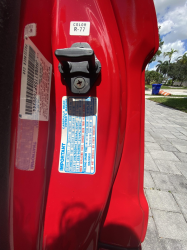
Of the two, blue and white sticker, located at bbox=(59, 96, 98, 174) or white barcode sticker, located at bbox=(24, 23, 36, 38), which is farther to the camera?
blue and white sticker, located at bbox=(59, 96, 98, 174)

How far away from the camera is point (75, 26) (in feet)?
1.95

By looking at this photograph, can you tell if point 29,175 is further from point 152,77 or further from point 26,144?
point 152,77

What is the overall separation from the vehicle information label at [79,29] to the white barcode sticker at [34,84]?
0.17 meters

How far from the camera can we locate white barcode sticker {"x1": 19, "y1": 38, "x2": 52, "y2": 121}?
1.59ft

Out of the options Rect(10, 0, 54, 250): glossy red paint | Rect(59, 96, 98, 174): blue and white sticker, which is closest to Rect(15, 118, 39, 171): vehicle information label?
Rect(10, 0, 54, 250): glossy red paint

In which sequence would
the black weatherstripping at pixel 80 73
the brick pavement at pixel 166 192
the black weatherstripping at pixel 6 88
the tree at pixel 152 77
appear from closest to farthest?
1. the black weatherstripping at pixel 6 88
2. the black weatherstripping at pixel 80 73
3. the brick pavement at pixel 166 192
4. the tree at pixel 152 77

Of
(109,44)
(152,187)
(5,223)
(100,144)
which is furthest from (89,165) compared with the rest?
(152,187)

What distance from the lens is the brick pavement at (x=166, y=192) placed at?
1094mm

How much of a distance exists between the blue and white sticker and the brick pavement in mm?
911

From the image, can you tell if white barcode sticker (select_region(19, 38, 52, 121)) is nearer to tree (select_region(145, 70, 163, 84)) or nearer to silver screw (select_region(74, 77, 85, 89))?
silver screw (select_region(74, 77, 85, 89))

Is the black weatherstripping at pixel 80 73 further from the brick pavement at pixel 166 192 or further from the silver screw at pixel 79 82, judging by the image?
the brick pavement at pixel 166 192

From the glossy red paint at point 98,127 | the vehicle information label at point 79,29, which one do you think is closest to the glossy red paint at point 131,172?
the glossy red paint at point 98,127

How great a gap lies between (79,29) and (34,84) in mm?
298

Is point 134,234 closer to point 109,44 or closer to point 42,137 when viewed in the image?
point 42,137
